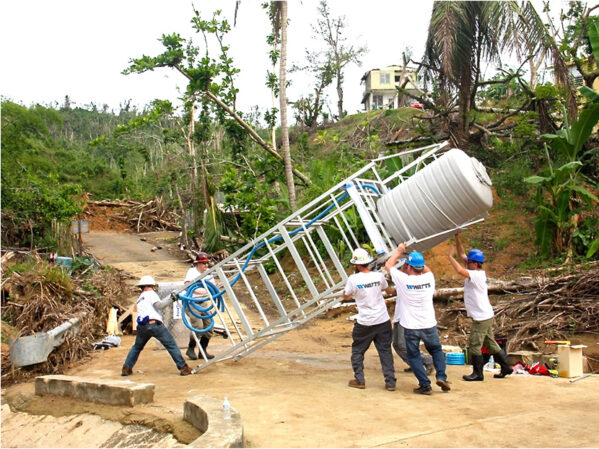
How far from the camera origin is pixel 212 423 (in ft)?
14.7

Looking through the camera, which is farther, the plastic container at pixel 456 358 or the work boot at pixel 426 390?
the plastic container at pixel 456 358

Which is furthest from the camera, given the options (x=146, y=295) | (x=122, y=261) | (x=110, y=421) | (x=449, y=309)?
(x=122, y=261)

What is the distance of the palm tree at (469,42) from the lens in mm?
13375

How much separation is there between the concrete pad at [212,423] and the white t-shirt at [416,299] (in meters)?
2.42

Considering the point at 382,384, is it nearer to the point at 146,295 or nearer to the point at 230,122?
the point at 146,295

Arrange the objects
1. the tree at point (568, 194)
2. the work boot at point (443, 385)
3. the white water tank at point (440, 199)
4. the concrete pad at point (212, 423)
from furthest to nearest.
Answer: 1. the tree at point (568, 194)
2. the white water tank at point (440, 199)
3. the work boot at point (443, 385)
4. the concrete pad at point (212, 423)

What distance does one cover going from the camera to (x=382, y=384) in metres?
6.76

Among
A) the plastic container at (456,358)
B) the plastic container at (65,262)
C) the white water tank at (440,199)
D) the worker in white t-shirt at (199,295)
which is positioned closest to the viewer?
the white water tank at (440,199)

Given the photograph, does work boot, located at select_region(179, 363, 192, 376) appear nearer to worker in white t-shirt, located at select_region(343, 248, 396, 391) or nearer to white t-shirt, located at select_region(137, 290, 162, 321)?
white t-shirt, located at select_region(137, 290, 162, 321)

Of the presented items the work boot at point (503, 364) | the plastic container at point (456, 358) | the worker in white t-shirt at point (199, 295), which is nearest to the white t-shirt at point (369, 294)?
the work boot at point (503, 364)

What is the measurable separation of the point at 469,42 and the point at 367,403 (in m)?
11.7

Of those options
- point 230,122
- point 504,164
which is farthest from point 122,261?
point 504,164

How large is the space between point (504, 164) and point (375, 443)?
13.3 metres

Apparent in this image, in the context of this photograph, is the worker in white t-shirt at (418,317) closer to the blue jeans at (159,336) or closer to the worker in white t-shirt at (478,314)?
the worker in white t-shirt at (478,314)
